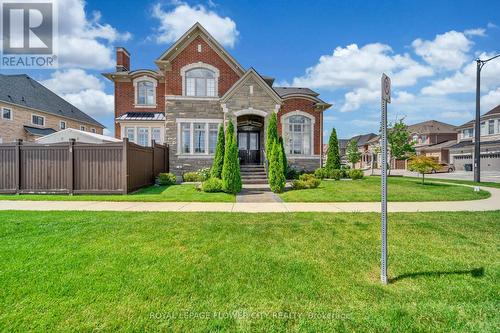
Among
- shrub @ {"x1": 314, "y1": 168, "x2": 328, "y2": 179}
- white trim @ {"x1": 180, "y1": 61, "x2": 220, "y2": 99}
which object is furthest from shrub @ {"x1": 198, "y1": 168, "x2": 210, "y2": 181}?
shrub @ {"x1": 314, "y1": 168, "x2": 328, "y2": 179}

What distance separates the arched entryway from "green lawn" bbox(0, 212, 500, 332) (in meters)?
12.8

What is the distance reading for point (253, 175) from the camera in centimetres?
1570

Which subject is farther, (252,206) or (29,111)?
(29,111)

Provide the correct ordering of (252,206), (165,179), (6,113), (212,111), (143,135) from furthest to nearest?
(6,113)
(143,135)
(212,111)
(165,179)
(252,206)

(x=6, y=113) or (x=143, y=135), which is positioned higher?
(x=6, y=113)

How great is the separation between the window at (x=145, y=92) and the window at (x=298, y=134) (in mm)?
10812

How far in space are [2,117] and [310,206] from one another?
30951 millimetres

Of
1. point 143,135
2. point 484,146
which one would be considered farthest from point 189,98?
point 484,146

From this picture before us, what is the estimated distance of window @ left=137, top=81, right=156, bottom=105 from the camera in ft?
67.2

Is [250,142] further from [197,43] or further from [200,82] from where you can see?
[197,43]

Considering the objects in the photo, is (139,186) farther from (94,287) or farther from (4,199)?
(94,287)

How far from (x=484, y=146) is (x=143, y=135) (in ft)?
139

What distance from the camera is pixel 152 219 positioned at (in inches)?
258

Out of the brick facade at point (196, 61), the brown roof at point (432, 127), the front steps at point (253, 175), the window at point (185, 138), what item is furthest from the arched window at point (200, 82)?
the brown roof at point (432, 127)
